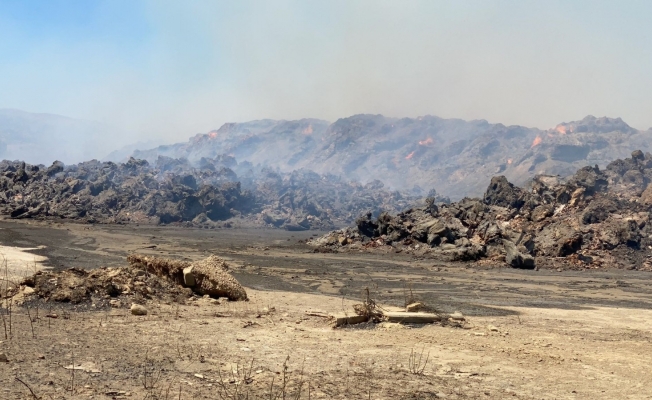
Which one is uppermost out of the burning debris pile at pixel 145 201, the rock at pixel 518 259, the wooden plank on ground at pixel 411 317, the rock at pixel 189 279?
the burning debris pile at pixel 145 201

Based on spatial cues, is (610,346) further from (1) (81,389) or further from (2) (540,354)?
(1) (81,389)

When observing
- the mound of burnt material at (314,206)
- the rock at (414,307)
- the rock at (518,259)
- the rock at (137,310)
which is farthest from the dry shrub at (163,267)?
the mound of burnt material at (314,206)

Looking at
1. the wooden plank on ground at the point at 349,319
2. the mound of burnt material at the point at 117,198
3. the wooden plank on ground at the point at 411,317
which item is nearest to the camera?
the wooden plank on ground at the point at 349,319

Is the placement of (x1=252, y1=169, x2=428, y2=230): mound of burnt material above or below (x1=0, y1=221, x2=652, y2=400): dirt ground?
above

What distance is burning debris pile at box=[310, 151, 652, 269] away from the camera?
1072 inches

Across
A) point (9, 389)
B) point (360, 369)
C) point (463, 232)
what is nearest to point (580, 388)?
point (360, 369)

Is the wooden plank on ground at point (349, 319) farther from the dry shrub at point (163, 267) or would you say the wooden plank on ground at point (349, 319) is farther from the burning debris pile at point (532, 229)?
the burning debris pile at point (532, 229)

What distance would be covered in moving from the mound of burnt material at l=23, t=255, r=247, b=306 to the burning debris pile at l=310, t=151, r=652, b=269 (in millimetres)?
18595

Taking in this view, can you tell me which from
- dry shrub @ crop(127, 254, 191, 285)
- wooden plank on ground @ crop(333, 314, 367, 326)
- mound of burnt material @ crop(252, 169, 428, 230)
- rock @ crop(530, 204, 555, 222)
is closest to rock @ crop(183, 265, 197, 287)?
dry shrub @ crop(127, 254, 191, 285)

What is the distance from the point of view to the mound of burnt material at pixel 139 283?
32.6 feet

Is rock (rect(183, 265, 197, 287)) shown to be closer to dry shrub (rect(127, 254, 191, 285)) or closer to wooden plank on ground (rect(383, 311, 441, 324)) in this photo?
dry shrub (rect(127, 254, 191, 285))

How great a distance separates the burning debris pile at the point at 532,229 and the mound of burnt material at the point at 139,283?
1860 centimetres

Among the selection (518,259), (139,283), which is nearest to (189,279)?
(139,283)

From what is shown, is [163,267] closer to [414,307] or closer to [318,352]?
[318,352]
